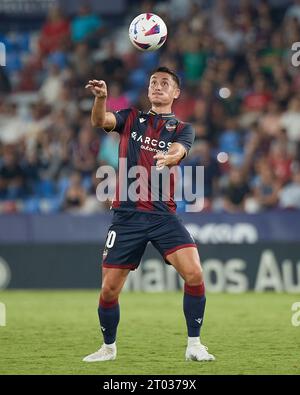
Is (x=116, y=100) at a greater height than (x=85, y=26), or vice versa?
(x=85, y=26)

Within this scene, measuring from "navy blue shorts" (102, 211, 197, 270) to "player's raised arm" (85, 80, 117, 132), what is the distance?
28.4 inches

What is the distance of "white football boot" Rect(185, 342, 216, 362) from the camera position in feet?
26.9

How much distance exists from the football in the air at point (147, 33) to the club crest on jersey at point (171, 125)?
0.80 metres

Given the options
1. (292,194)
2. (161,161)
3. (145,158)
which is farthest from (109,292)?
(292,194)

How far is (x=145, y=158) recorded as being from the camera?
330 inches

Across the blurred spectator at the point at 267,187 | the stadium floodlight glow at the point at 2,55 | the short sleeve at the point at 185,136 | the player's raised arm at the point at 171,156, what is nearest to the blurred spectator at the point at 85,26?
the stadium floodlight glow at the point at 2,55

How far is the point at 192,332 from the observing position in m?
8.30

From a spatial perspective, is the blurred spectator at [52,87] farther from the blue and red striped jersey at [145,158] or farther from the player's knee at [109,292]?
the player's knee at [109,292]

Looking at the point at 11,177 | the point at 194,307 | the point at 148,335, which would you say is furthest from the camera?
the point at 11,177

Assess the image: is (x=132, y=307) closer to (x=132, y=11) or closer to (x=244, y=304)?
(x=244, y=304)

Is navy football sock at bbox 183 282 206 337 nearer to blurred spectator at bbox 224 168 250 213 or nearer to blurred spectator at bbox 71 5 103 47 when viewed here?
blurred spectator at bbox 224 168 250 213

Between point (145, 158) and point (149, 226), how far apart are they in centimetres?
54

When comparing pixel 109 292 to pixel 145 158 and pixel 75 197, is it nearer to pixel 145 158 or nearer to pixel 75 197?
pixel 145 158
